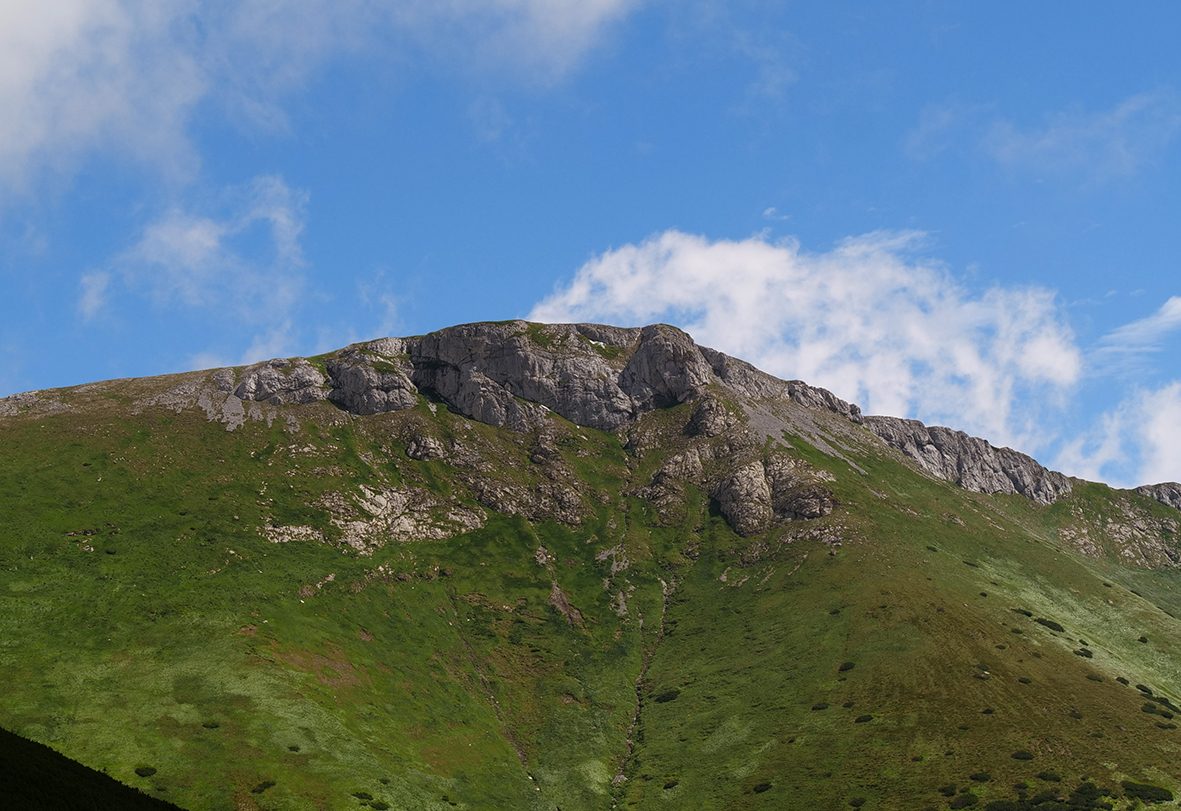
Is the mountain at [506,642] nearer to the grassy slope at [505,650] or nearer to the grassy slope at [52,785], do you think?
the grassy slope at [505,650]

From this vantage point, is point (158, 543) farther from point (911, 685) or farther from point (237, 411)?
point (911, 685)

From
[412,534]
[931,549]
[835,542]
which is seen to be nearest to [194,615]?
[412,534]

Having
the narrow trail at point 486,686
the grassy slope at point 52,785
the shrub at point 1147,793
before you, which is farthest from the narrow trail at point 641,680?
the grassy slope at point 52,785

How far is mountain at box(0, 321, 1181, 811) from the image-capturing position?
95.1 metres

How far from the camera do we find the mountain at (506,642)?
312 feet

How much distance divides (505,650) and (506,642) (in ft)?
8.92

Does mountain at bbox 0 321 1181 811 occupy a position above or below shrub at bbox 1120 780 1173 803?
above

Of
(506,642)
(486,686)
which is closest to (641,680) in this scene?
(506,642)

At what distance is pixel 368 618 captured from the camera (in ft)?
457

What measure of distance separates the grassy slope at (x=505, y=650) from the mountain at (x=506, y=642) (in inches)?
21.8

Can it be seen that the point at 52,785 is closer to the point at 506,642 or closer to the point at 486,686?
the point at 486,686

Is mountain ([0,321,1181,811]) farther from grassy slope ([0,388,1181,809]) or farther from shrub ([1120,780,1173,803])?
grassy slope ([0,388,1181,809])

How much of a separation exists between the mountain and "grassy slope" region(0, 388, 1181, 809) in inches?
21.8

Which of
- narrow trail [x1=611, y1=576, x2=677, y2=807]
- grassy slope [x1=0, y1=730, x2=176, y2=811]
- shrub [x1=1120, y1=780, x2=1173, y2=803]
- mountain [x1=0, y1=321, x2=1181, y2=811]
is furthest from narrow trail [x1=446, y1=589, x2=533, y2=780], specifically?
grassy slope [x1=0, y1=730, x2=176, y2=811]
